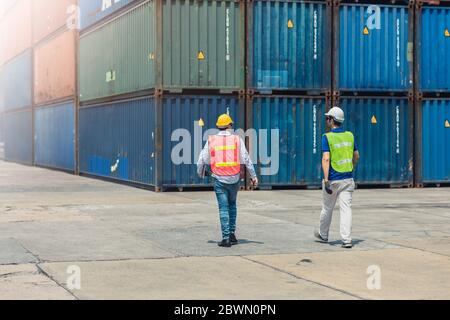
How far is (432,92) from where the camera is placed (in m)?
23.4

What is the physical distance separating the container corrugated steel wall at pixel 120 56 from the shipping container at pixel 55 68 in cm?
164

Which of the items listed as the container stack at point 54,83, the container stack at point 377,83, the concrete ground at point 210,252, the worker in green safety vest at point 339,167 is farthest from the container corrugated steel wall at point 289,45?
the container stack at point 54,83

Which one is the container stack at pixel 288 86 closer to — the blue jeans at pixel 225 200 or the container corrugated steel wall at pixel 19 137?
the blue jeans at pixel 225 200

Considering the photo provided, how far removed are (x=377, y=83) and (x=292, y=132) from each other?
3057 mm

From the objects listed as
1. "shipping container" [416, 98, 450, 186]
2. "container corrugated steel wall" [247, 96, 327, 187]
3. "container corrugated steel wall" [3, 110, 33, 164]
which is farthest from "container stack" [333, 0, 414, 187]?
"container corrugated steel wall" [3, 110, 33, 164]

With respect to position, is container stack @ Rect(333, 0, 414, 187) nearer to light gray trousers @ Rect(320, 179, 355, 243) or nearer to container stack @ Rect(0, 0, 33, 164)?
light gray trousers @ Rect(320, 179, 355, 243)

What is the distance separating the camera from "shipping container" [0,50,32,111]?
42.9m

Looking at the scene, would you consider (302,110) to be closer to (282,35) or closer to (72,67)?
(282,35)

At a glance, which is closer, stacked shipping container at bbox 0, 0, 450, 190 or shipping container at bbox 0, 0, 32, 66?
stacked shipping container at bbox 0, 0, 450, 190

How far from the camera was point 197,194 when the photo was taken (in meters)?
21.0

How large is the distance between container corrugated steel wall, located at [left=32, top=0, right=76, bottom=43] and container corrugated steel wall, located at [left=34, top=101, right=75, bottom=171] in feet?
12.3

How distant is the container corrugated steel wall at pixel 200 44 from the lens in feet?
71.4

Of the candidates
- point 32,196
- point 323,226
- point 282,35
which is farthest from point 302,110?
point 323,226

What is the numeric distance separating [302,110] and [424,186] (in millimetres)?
4696
